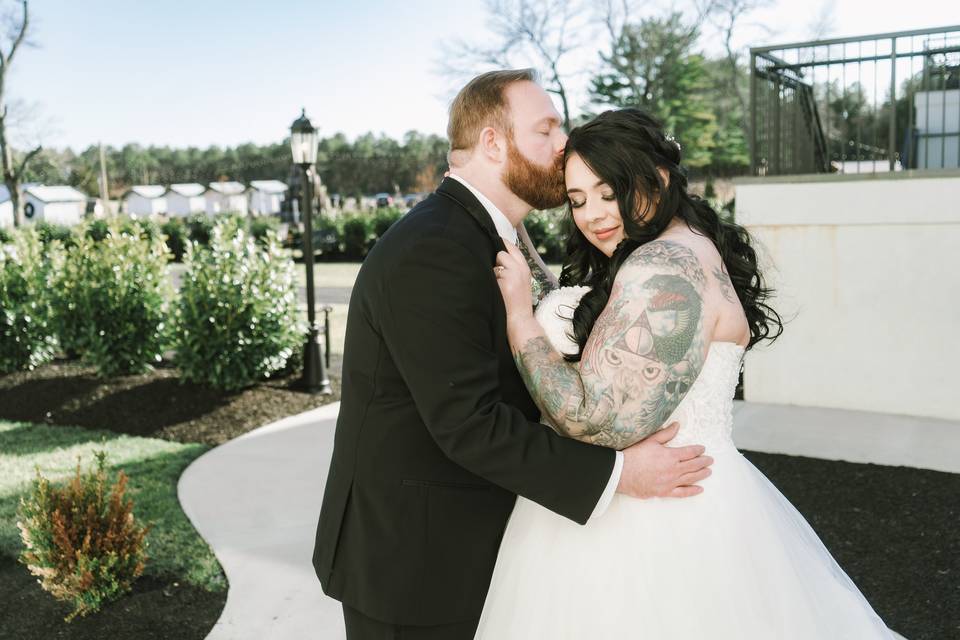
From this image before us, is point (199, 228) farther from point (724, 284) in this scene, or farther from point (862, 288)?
point (724, 284)

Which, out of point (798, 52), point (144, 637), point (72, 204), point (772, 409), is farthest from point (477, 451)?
point (72, 204)

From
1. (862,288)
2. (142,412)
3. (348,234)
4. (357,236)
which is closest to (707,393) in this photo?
(862,288)

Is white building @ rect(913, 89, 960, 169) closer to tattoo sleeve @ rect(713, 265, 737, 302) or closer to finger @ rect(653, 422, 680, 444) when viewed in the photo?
tattoo sleeve @ rect(713, 265, 737, 302)

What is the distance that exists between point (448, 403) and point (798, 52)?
8217 mm

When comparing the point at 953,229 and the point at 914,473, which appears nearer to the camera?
the point at 914,473

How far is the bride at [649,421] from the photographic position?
219cm

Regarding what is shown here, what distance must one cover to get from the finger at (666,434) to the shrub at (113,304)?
8.27 metres

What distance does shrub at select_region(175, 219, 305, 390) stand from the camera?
8.88 metres

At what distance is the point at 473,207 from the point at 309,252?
343 inches

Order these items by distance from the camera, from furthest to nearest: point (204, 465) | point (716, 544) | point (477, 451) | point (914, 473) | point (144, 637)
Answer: point (204, 465)
point (914, 473)
point (144, 637)
point (716, 544)
point (477, 451)

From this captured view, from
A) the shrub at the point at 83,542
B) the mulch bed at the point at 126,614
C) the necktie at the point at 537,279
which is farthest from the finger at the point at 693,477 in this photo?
the shrub at the point at 83,542

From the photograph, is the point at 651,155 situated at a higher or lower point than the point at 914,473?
higher

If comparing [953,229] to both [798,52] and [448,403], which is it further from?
[448,403]

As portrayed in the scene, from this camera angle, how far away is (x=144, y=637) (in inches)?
160
